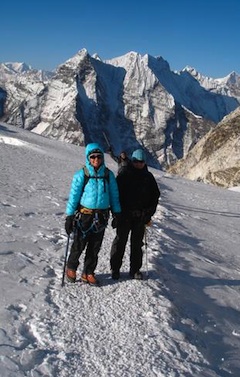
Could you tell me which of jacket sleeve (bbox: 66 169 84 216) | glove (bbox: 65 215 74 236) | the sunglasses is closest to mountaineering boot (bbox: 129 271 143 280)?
glove (bbox: 65 215 74 236)

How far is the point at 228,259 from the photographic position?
44.8 ft

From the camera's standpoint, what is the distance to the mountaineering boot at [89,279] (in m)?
8.12

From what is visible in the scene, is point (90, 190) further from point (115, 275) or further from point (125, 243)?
point (115, 275)

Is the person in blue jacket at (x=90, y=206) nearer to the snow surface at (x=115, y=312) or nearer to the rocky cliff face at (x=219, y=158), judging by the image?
the snow surface at (x=115, y=312)

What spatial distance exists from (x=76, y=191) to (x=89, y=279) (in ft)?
5.73

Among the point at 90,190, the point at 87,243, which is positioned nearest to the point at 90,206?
the point at 90,190

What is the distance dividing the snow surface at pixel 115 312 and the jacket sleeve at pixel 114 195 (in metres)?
1.52

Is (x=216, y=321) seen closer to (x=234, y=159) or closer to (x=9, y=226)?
(x=9, y=226)

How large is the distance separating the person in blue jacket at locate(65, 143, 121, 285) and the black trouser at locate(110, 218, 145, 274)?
0.54 meters

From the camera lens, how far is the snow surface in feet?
18.7

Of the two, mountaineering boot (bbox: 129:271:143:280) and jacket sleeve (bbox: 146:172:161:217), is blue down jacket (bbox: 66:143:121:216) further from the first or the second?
mountaineering boot (bbox: 129:271:143:280)

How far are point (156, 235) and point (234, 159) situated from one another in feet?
136

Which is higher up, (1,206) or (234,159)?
(234,159)

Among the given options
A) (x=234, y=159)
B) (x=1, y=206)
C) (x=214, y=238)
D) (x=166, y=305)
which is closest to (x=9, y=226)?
(x=1, y=206)
